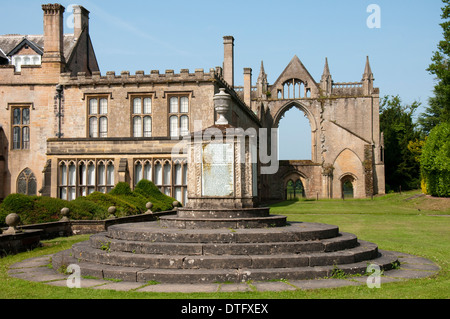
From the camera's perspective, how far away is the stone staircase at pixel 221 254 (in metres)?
7.81

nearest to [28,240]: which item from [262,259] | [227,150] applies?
[227,150]

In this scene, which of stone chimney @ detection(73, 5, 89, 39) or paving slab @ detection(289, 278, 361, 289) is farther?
stone chimney @ detection(73, 5, 89, 39)

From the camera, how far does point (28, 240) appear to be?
1219 centimetres

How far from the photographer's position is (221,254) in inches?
334

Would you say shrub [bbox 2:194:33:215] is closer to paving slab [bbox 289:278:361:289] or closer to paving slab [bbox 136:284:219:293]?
paving slab [bbox 136:284:219:293]

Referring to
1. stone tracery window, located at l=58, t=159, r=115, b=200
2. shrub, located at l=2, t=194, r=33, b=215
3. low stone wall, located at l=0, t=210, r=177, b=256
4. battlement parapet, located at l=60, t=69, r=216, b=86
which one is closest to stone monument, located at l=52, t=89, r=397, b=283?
low stone wall, located at l=0, t=210, r=177, b=256

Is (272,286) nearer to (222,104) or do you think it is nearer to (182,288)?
(182,288)

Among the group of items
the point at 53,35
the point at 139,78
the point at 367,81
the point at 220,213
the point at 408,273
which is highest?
the point at 367,81

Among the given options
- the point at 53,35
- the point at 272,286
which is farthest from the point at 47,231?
the point at 53,35

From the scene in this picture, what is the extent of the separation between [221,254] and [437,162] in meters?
32.1

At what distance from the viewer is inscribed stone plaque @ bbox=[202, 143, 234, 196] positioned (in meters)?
11.1

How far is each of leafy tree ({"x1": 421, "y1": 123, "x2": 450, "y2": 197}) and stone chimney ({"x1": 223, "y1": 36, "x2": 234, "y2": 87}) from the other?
16.4 metres

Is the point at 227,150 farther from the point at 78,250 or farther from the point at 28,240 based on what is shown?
the point at 28,240

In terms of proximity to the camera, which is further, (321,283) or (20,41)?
(20,41)
